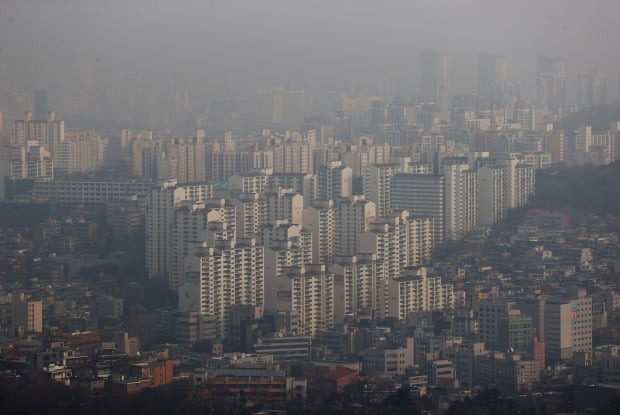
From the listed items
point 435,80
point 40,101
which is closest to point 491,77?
point 435,80

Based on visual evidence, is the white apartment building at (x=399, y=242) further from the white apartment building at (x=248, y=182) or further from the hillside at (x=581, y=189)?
the hillside at (x=581, y=189)

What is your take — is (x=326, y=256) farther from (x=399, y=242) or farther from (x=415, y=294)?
(x=415, y=294)

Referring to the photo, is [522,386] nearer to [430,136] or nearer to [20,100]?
[20,100]

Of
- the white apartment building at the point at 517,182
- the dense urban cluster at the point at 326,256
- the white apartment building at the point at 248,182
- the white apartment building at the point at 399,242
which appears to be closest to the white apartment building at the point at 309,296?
the dense urban cluster at the point at 326,256

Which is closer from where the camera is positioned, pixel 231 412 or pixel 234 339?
pixel 231 412

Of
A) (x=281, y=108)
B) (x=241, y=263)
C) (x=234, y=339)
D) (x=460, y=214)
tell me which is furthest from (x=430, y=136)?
(x=234, y=339)

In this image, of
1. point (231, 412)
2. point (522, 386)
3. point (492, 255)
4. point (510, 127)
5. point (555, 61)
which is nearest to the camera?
point (231, 412)

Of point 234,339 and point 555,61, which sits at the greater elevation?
point 555,61
